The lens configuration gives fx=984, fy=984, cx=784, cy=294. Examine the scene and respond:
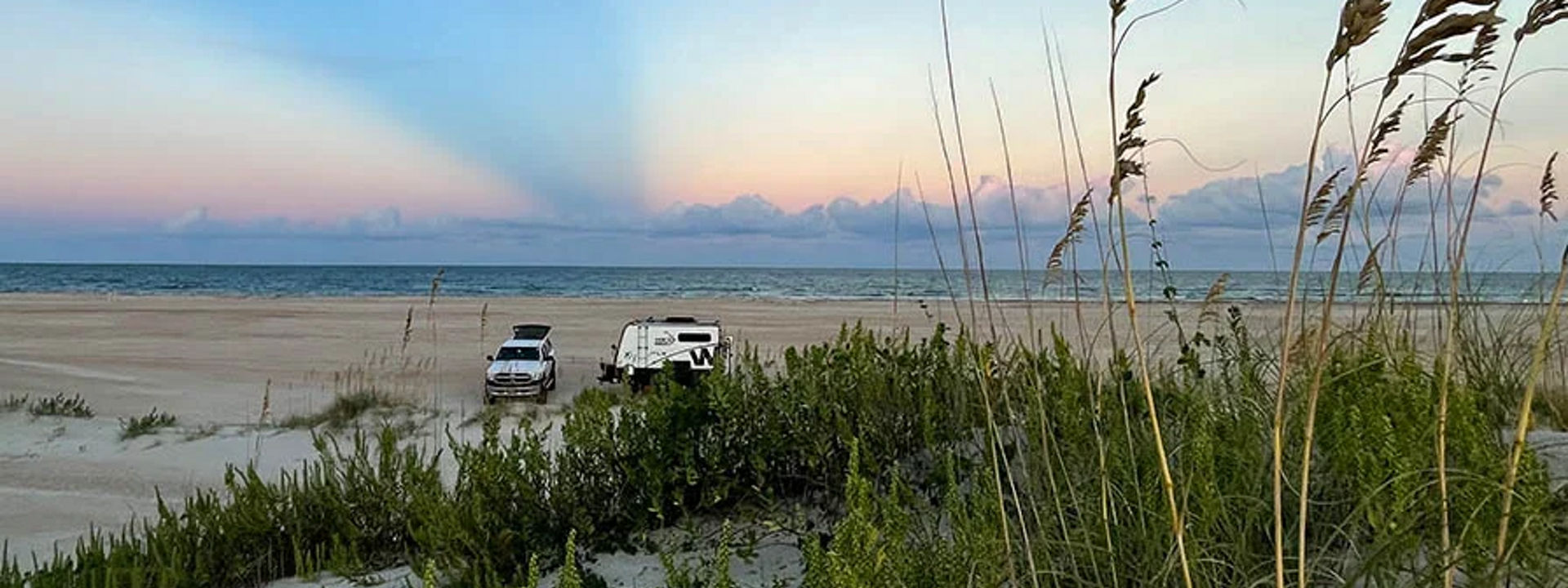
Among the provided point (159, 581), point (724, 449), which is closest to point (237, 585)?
point (159, 581)

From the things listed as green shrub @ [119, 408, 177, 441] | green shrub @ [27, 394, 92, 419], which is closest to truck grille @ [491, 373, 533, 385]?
green shrub @ [119, 408, 177, 441]

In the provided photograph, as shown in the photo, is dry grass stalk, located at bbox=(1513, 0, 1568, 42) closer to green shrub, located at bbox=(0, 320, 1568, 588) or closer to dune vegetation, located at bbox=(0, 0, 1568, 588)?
dune vegetation, located at bbox=(0, 0, 1568, 588)

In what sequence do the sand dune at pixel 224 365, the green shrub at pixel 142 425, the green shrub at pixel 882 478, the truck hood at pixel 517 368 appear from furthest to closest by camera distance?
the truck hood at pixel 517 368, the green shrub at pixel 142 425, the sand dune at pixel 224 365, the green shrub at pixel 882 478

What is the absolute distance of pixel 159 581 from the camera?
12.2 ft

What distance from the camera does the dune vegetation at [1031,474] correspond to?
1.98 meters

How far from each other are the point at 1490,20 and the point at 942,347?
132 inches

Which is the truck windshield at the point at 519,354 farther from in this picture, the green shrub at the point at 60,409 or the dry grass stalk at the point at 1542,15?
the dry grass stalk at the point at 1542,15

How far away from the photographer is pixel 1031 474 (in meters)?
3.39

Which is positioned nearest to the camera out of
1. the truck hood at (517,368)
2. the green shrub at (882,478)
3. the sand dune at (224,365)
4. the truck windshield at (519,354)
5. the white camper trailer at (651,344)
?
the green shrub at (882,478)

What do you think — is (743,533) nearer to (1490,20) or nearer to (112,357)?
(1490,20)

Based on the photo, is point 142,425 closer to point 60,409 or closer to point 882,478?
point 60,409

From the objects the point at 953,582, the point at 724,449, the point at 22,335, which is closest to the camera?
the point at 953,582

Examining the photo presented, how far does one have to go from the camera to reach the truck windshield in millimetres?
12501

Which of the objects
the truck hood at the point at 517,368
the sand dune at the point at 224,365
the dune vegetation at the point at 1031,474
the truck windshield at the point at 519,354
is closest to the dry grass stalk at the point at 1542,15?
the dune vegetation at the point at 1031,474
